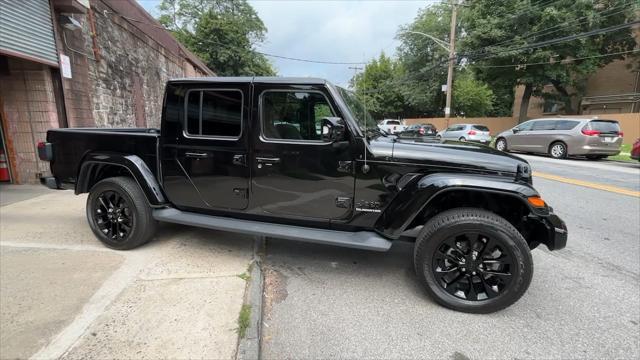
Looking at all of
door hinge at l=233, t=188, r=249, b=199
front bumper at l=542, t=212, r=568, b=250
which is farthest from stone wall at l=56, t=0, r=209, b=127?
front bumper at l=542, t=212, r=568, b=250

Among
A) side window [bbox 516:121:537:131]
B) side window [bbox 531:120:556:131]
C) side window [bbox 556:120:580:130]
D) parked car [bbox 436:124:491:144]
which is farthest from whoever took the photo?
parked car [bbox 436:124:491:144]

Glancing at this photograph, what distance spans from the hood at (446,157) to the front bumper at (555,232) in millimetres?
469

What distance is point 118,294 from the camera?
114 inches

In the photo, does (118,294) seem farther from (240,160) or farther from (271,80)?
(271,80)

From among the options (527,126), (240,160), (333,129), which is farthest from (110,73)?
(527,126)

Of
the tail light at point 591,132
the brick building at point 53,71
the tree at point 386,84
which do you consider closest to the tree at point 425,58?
the tree at point 386,84

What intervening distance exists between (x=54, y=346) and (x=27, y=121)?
20.8 ft

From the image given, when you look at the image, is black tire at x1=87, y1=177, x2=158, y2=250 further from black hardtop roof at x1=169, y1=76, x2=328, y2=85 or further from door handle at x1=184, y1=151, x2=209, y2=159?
black hardtop roof at x1=169, y1=76, x2=328, y2=85

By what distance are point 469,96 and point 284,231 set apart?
4537 cm

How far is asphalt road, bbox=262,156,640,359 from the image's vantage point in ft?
8.04

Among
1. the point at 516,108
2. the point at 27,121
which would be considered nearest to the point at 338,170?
the point at 27,121

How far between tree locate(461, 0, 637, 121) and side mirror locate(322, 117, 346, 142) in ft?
67.9

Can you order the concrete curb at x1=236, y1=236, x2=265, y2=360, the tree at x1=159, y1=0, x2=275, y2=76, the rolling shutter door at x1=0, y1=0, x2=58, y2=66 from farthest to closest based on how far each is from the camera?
the tree at x1=159, y1=0, x2=275, y2=76, the rolling shutter door at x1=0, y1=0, x2=58, y2=66, the concrete curb at x1=236, y1=236, x2=265, y2=360

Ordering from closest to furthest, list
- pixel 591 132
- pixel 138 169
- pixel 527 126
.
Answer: pixel 138 169, pixel 591 132, pixel 527 126
